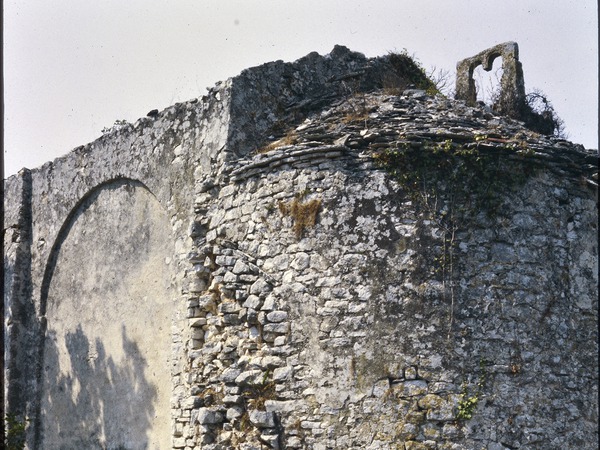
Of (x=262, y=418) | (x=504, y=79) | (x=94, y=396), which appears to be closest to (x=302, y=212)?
(x=262, y=418)

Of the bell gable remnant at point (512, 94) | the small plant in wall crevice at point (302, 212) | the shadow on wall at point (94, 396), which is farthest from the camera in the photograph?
the bell gable remnant at point (512, 94)

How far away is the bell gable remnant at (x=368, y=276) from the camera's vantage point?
895 centimetres

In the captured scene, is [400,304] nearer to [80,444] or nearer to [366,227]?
[366,227]

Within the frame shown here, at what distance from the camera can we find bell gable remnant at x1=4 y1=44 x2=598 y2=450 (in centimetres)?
895

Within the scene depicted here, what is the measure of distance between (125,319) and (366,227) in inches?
170

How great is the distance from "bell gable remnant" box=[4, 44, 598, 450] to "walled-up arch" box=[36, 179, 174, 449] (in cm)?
15

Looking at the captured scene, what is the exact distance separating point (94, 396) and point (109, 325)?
0.97 metres

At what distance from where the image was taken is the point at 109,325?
1261 cm

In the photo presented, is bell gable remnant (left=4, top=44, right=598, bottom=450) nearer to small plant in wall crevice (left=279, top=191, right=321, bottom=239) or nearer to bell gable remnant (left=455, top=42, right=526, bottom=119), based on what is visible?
small plant in wall crevice (left=279, top=191, right=321, bottom=239)

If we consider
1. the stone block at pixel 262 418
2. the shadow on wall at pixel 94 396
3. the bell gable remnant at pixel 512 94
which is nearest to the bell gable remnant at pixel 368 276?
the stone block at pixel 262 418

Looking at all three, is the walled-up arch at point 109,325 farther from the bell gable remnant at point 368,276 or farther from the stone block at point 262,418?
the stone block at point 262,418

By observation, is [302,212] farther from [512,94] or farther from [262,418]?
[512,94]

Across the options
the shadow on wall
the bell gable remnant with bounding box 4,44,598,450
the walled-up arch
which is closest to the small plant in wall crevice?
the bell gable remnant with bounding box 4,44,598,450

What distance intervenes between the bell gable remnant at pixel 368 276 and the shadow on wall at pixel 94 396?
31 centimetres
